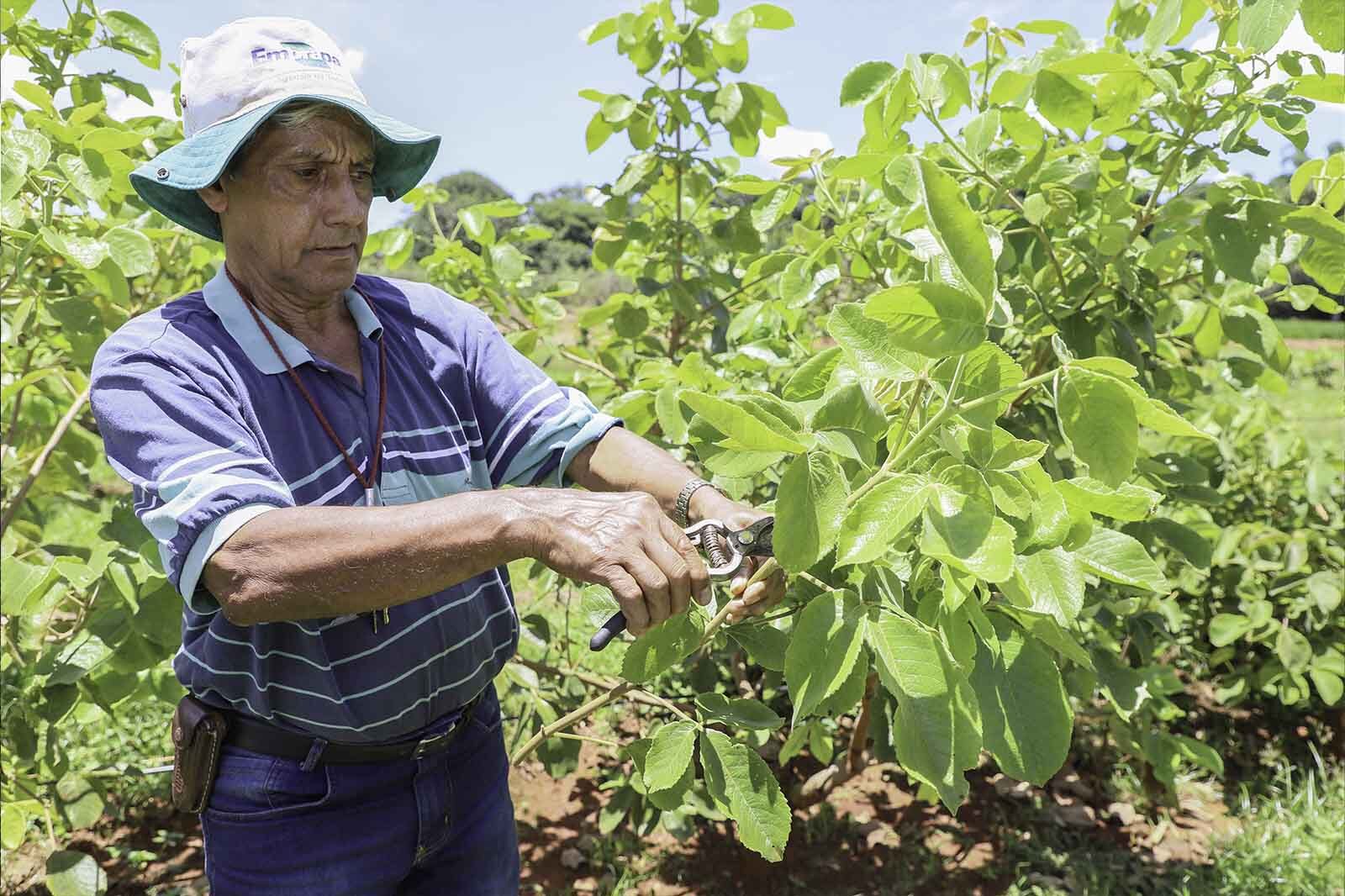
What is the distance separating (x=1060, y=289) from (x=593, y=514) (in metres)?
1.37

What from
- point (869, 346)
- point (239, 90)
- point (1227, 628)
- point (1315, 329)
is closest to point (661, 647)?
point (869, 346)

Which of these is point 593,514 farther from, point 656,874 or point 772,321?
point 656,874

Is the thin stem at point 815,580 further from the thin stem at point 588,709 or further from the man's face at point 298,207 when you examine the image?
the man's face at point 298,207

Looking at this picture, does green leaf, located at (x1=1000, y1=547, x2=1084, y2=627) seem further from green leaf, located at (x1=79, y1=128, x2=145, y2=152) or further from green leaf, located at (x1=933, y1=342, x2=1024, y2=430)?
green leaf, located at (x1=79, y1=128, x2=145, y2=152)

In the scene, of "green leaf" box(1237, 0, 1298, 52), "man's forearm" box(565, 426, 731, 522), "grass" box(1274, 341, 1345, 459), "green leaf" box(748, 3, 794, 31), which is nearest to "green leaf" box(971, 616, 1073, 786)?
"man's forearm" box(565, 426, 731, 522)

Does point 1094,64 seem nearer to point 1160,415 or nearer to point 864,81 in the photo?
point 864,81

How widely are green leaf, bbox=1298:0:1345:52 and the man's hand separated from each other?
0.99 meters

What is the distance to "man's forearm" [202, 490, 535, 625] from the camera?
129 centimetres

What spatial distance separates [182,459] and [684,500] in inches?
30.2

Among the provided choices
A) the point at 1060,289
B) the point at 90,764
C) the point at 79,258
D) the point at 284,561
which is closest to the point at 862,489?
the point at 284,561

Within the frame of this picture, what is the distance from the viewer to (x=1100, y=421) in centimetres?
109

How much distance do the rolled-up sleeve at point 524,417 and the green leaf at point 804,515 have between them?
817 millimetres

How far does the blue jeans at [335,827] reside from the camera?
5.76ft

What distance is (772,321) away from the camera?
95.7 inches
